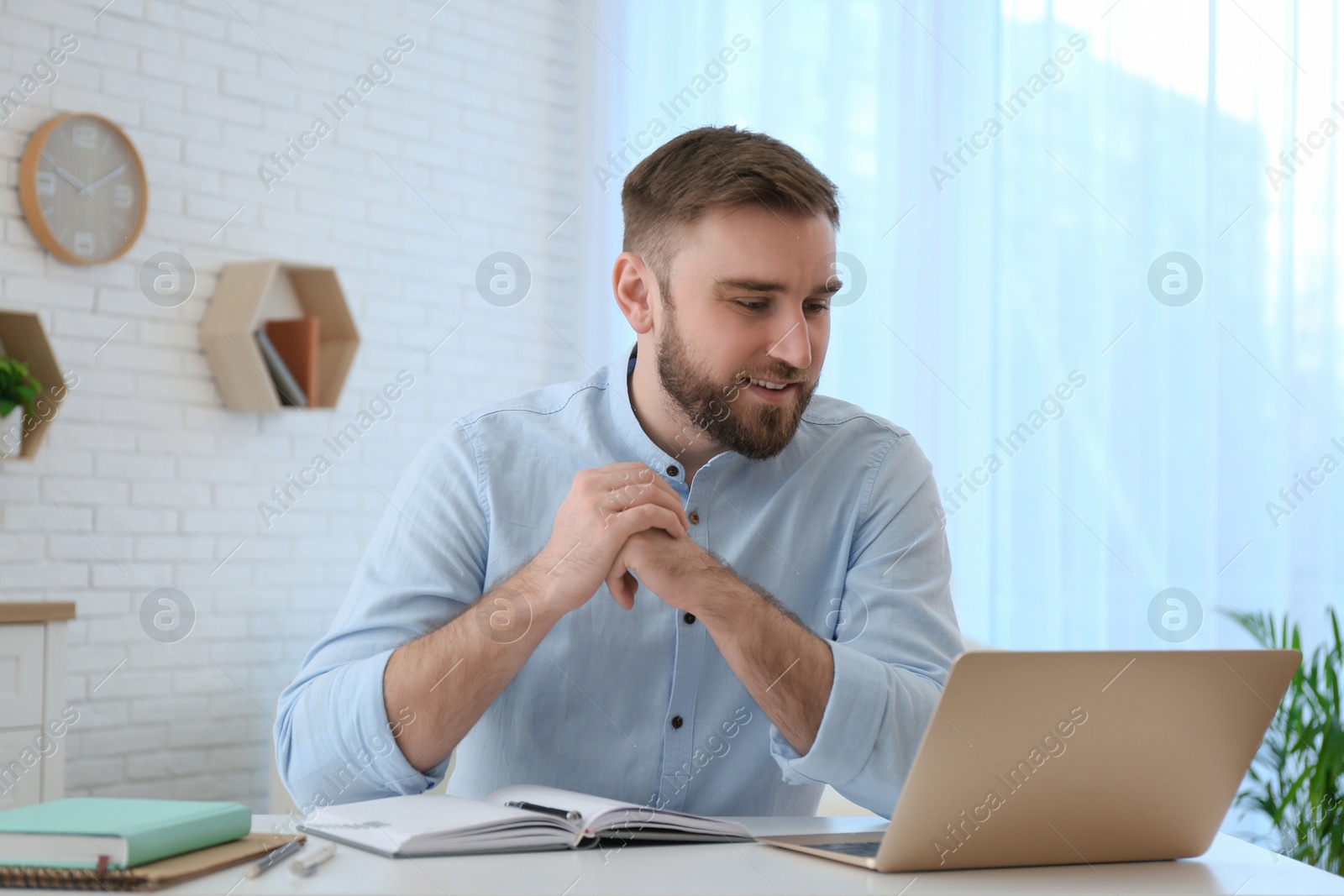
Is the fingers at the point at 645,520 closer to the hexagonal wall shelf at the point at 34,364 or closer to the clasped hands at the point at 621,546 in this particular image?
the clasped hands at the point at 621,546

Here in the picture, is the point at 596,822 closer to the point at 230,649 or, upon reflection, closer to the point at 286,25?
the point at 230,649

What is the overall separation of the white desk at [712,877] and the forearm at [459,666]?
33 cm

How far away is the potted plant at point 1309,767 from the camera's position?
7.93ft

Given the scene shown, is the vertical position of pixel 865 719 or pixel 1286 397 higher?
pixel 1286 397

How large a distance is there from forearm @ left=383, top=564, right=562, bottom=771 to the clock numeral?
2.46 metres

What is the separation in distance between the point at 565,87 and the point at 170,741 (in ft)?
8.86

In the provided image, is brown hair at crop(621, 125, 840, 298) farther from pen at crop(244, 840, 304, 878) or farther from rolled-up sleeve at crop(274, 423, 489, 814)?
pen at crop(244, 840, 304, 878)

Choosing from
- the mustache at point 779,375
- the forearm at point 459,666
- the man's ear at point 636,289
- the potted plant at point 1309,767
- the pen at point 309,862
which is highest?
the man's ear at point 636,289

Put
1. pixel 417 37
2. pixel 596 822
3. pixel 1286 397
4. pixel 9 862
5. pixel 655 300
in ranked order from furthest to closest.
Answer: pixel 417 37, pixel 1286 397, pixel 655 300, pixel 596 822, pixel 9 862

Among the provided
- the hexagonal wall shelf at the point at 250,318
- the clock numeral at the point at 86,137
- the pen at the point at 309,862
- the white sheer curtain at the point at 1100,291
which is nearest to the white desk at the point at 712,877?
the pen at the point at 309,862

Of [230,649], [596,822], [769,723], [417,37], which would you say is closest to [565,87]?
[417,37]

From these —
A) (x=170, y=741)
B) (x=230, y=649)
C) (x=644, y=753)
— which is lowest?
(x=170, y=741)

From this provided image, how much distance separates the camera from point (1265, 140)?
289 centimetres

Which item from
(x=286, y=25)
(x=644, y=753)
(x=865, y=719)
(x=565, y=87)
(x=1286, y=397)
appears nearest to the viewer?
(x=865, y=719)
